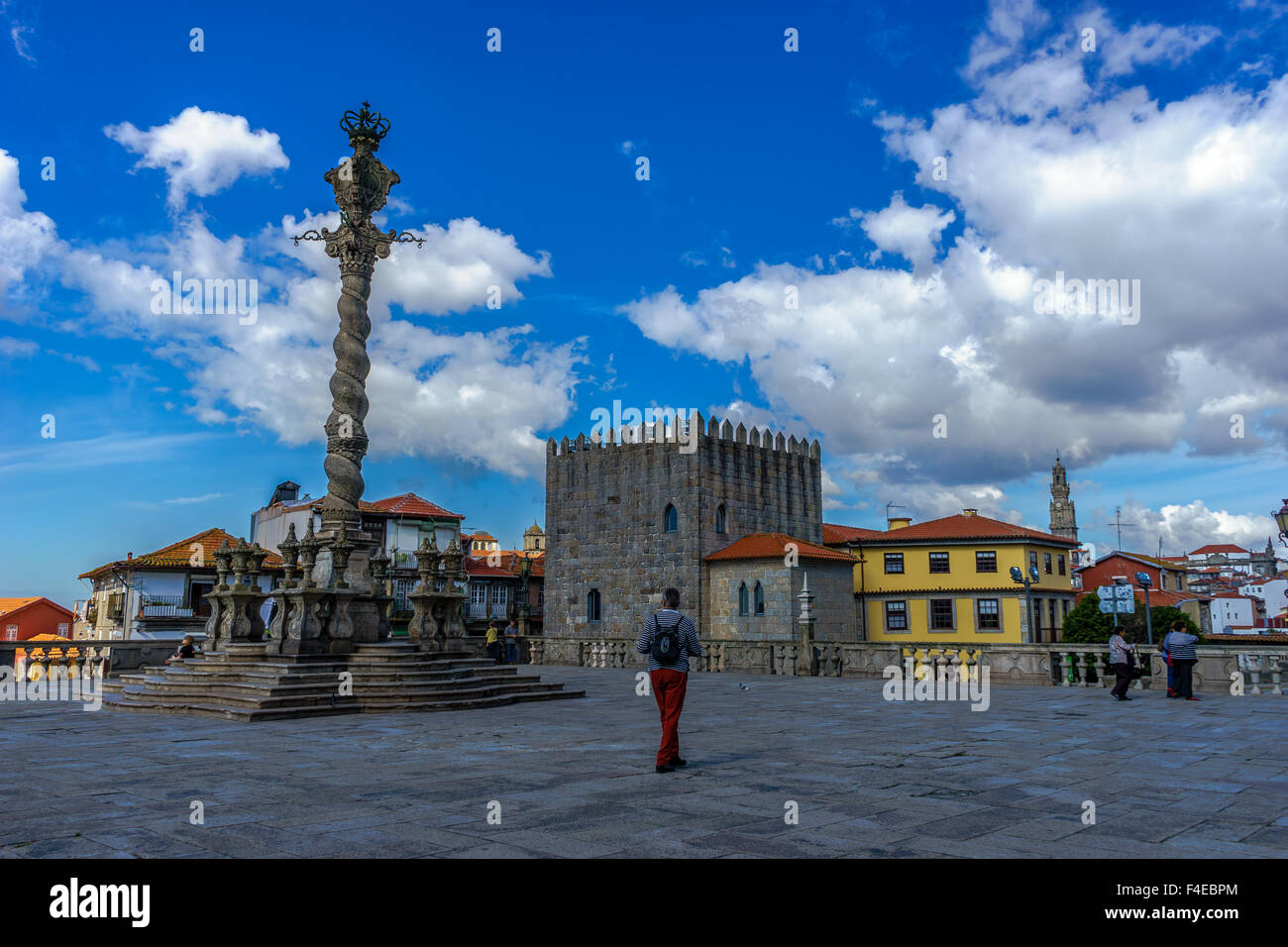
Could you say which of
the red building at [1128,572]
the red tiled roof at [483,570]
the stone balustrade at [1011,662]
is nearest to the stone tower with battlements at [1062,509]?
the red building at [1128,572]

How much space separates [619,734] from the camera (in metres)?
11.0

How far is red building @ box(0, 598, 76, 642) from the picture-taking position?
51047 mm

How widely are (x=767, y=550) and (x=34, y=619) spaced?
44.2m

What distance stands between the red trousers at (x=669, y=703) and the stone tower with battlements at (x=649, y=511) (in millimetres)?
27100

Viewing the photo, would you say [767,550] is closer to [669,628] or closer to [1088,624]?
[1088,624]

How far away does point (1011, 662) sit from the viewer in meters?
19.8

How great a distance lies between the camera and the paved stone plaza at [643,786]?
534 centimetres

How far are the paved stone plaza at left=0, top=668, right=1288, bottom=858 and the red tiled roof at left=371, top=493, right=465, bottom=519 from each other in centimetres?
3976

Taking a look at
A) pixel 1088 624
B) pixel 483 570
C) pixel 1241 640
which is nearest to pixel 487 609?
pixel 483 570

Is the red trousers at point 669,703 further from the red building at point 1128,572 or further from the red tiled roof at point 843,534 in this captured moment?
the red building at point 1128,572

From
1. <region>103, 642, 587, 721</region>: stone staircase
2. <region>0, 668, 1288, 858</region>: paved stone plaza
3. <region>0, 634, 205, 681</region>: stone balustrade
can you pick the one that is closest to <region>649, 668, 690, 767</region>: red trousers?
<region>0, 668, 1288, 858</region>: paved stone plaza
